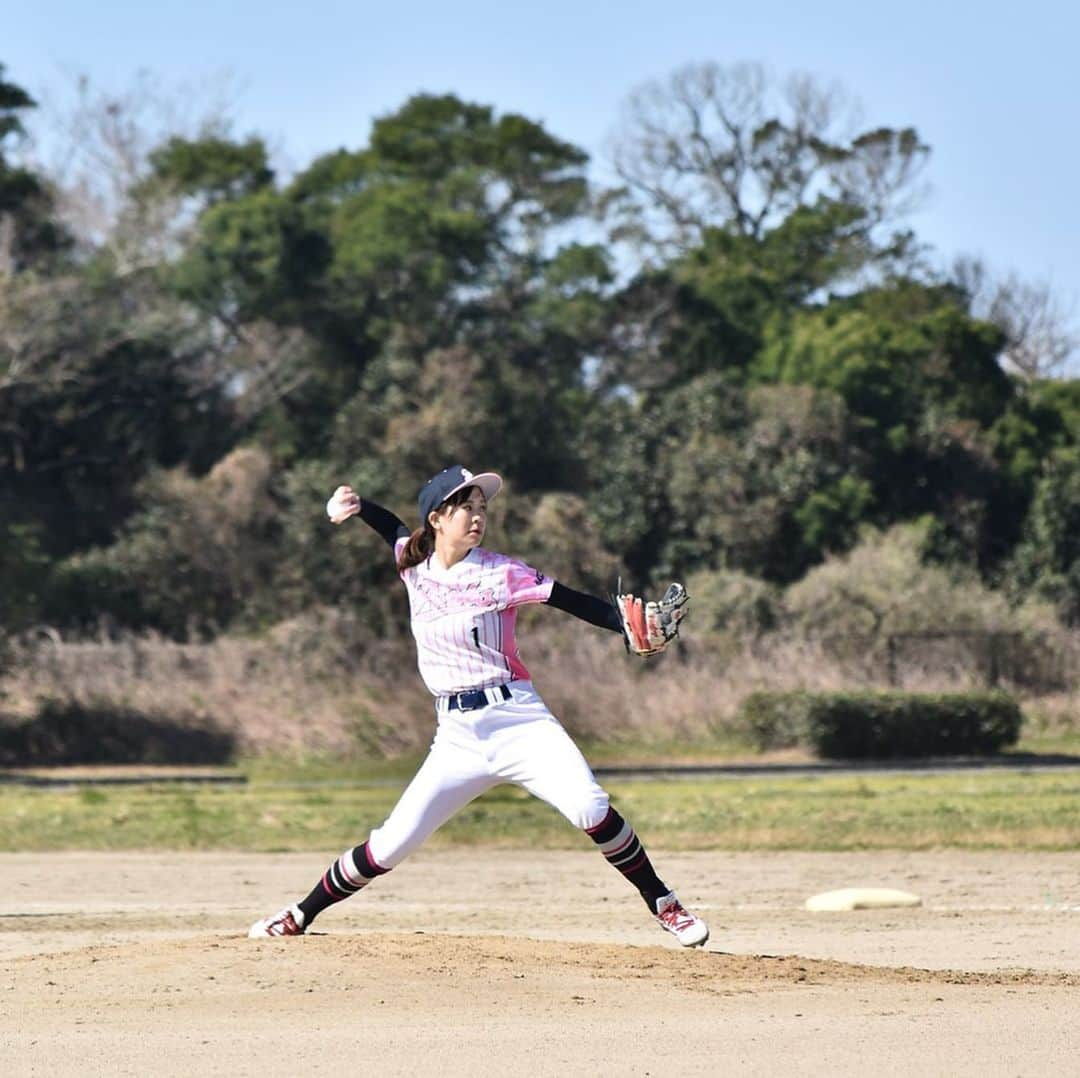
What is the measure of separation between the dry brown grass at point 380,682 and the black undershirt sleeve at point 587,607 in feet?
74.0

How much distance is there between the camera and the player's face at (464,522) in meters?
9.16

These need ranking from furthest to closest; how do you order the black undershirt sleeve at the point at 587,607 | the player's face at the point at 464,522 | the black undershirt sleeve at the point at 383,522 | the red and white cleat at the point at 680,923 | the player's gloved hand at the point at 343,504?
1. the black undershirt sleeve at the point at 383,522
2. the player's gloved hand at the point at 343,504
3. the red and white cleat at the point at 680,923
4. the player's face at the point at 464,522
5. the black undershirt sleeve at the point at 587,607

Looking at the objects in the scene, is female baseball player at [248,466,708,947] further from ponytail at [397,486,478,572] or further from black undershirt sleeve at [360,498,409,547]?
black undershirt sleeve at [360,498,409,547]

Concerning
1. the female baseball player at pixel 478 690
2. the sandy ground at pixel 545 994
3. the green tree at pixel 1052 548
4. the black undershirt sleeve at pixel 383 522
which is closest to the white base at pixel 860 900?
the sandy ground at pixel 545 994

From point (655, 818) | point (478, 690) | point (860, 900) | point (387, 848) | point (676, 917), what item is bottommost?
point (655, 818)

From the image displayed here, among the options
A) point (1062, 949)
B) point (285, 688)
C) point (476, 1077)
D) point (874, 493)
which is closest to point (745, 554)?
point (874, 493)

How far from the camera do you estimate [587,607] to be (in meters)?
8.88

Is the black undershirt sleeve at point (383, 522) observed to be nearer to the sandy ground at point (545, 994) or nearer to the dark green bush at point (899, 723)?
the sandy ground at point (545, 994)

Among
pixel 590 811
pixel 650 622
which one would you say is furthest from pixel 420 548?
pixel 590 811

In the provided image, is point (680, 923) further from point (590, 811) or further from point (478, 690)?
point (478, 690)

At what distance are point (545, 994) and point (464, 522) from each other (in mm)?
2063

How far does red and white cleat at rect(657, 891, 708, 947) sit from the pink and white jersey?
125cm

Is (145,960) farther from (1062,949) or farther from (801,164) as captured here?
(801,164)

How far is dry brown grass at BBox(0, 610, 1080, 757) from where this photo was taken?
111ft
